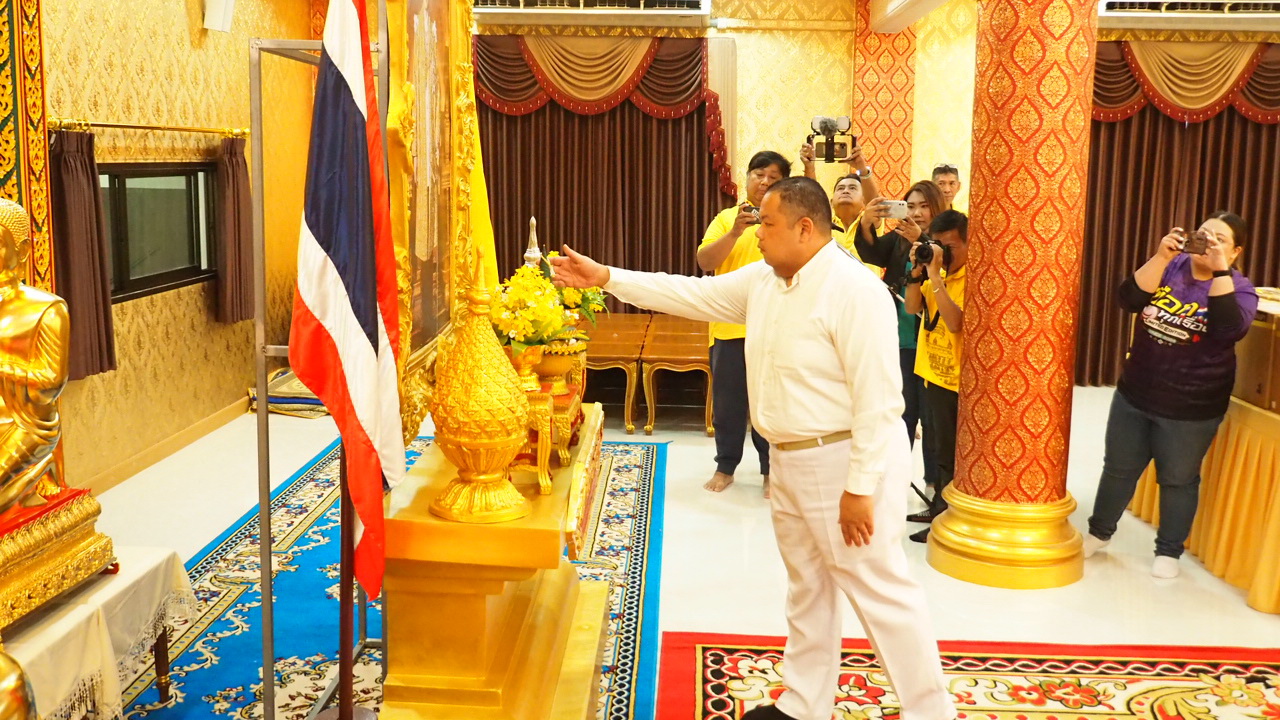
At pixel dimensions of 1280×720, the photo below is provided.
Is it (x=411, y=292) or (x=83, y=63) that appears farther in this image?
(x=83, y=63)

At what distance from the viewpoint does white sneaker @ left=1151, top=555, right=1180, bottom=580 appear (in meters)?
4.53

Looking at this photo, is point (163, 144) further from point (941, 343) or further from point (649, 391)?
point (941, 343)

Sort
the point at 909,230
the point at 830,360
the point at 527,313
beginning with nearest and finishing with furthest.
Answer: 1. the point at 830,360
2. the point at 527,313
3. the point at 909,230

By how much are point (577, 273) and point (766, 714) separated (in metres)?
1.40

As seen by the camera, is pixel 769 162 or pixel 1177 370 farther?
pixel 769 162

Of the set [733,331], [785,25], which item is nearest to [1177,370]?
[733,331]

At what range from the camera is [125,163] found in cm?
588

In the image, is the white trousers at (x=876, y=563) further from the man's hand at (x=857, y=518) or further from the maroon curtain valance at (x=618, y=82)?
the maroon curtain valance at (x=618, y=82)

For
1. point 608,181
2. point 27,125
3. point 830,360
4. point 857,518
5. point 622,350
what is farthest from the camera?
point 608,181

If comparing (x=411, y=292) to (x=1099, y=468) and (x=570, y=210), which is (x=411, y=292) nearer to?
(x=1099, y=468)

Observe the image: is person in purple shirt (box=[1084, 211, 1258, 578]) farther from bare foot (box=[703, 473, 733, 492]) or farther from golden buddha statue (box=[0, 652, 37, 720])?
golden buddha statue (box=[0, 652, 37, 720])

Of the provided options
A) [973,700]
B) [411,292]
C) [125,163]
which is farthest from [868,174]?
[125,163]

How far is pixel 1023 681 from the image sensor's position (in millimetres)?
3590

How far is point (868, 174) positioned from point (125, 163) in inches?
155
